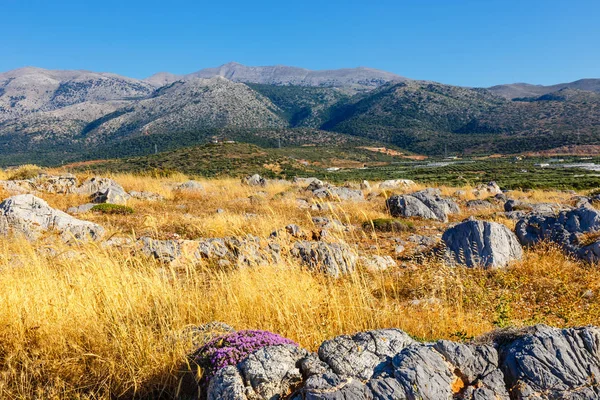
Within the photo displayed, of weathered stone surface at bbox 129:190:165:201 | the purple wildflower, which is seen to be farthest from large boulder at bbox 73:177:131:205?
the purple wildflower

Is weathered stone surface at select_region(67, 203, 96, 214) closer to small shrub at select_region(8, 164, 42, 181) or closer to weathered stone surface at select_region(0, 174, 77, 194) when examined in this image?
weathered stone surface at select_region(0, 174, 77, 194)

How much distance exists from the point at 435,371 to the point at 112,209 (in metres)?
12.4

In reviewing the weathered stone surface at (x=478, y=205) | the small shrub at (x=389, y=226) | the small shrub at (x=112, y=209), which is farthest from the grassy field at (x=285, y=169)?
the small shrub at (x=112, y=209)

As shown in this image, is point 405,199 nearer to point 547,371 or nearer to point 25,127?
point 547,371

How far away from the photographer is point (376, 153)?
359 ft

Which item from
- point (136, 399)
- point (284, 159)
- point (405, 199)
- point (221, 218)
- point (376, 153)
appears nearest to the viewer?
point (136, 399)

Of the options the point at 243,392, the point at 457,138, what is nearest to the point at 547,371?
the point at 243,392

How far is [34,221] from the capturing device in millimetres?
9148

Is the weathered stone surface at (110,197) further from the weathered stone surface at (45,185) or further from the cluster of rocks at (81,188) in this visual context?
the weathered stone surface at (45,185)

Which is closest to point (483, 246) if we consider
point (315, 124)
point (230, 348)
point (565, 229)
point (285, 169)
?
point (565, 229)

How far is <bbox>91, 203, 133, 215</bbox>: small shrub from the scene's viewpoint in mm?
12614

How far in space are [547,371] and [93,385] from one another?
3.41 meters

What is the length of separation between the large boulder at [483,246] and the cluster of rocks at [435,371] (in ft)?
16.8

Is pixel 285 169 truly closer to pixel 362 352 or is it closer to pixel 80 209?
pixel 80 209
